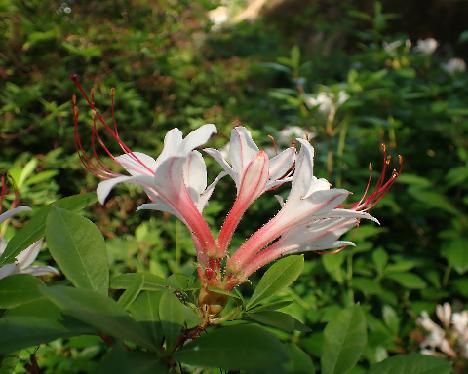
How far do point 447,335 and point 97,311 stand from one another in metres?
1.43

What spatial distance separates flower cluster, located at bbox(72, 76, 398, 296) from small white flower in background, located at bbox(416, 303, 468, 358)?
104cm

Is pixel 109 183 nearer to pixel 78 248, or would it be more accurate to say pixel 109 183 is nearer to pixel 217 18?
pixel 78 248

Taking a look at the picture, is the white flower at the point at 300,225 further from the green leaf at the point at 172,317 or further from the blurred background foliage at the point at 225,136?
the blurred background foliage at the point at 225,136

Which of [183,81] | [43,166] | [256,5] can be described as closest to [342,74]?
[183,81]

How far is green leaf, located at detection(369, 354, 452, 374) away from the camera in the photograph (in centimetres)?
53

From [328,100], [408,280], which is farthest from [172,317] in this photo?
[328,100]

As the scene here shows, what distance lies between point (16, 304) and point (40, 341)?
0.35 feet

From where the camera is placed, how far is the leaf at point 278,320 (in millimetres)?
495

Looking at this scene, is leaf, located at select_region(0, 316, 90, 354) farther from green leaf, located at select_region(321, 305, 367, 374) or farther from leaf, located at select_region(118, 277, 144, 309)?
green leaf, located at select_region(321, 305, 367, 374)

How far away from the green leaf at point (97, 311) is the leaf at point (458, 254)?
1.33 m

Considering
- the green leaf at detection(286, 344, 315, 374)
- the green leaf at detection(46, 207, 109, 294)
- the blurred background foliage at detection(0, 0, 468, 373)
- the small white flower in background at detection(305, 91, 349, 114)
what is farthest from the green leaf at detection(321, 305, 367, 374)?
the small white flower in background at detection(305, 91, 349, 114)

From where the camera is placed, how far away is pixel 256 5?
9.70m

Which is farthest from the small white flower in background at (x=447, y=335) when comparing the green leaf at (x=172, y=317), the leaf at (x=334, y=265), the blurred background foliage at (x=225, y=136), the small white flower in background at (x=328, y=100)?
the green leaf at (x=172, y=317)

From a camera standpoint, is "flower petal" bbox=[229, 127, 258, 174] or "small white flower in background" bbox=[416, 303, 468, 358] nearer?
"flower petal" bbox=[229, 127, 258, 174]
